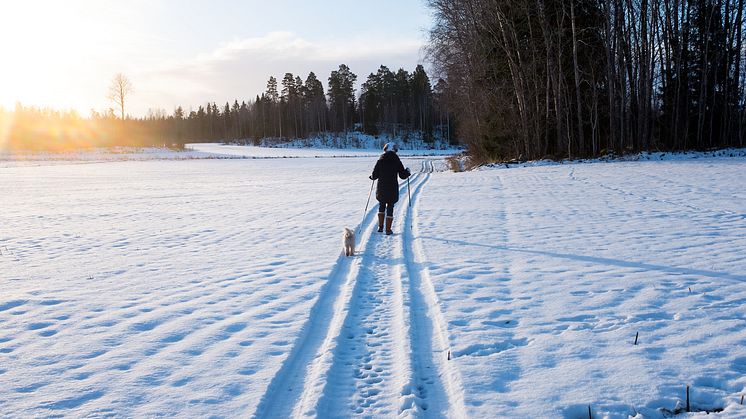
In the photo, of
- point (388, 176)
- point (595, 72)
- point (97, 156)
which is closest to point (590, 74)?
point (595, 72)

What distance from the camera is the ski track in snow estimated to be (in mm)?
3150

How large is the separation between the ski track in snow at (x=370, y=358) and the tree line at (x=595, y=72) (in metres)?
20.5

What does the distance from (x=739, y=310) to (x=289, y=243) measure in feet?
21.9

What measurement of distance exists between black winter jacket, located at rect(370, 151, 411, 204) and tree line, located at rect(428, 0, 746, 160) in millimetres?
16532

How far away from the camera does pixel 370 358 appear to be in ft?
12.5

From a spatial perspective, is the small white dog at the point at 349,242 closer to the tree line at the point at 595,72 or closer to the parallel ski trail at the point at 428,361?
the parallel ski trail at the point at 428,361

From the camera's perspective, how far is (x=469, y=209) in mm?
11867

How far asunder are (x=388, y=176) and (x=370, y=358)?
5.79 meters

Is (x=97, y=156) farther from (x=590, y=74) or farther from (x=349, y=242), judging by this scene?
→ (x=349, y=242)

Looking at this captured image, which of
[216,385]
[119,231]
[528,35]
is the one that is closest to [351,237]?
[216,385]

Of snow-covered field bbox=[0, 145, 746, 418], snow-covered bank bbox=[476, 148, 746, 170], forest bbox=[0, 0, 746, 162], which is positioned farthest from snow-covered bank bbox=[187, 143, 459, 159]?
snow-covered field bbox=[0, 145, 746, 418]

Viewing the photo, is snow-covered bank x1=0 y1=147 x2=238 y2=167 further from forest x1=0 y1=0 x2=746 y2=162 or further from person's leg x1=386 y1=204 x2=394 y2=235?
person's leg x1=386 y1=204 x2=394 y2=235

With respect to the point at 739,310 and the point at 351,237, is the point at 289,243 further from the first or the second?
the point at 739,310

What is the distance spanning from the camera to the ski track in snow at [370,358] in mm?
3150
